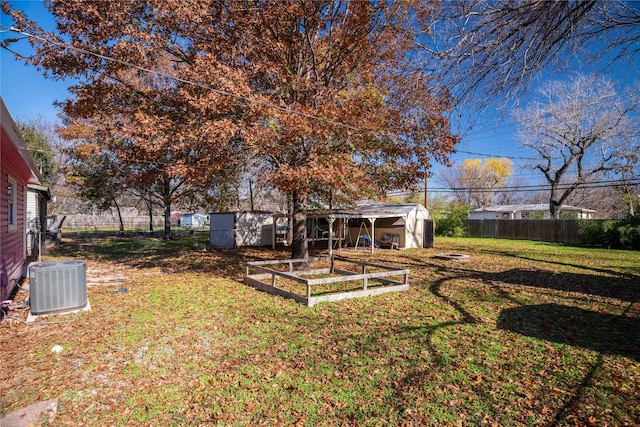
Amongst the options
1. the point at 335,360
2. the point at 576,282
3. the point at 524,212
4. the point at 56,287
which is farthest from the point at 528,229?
the point at 56,287

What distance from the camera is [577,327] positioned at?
6004 millimetres

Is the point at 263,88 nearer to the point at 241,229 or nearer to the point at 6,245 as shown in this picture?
the point at 6,245

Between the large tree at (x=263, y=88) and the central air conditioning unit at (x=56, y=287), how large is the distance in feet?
11.6

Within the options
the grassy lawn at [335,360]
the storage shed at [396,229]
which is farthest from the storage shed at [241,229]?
the grassy lawn at [335,360]

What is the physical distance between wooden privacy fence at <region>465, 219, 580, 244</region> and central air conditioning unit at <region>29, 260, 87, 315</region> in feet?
92.8

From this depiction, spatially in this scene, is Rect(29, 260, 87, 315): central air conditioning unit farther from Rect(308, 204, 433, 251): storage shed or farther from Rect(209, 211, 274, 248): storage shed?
Rect(209, 211, 274, 248): storage shed

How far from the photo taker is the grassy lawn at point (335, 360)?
11.1 ft

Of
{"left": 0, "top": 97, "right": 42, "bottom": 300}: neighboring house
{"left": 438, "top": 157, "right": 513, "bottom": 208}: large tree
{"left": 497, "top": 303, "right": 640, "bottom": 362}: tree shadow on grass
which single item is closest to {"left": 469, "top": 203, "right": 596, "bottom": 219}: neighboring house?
{"left": 438, "top": 157, "right": 513, "bottom": 208}: large tree

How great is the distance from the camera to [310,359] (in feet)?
15.2

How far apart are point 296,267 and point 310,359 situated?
305 inches

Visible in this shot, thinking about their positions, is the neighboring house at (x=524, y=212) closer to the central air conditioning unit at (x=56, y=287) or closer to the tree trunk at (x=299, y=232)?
the tree trunk at (x=299, y=232)

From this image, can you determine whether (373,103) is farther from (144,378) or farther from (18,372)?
(18,372)

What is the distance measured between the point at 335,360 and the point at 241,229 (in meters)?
17.3

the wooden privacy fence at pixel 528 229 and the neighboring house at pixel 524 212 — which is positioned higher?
the neighboring house at pixel 524 212
